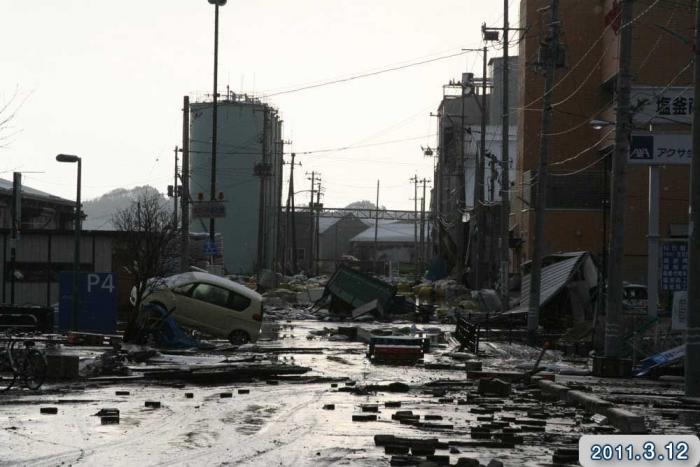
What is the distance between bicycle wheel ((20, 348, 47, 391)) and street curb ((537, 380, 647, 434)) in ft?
26.3

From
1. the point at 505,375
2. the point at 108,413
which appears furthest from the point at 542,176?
the point at 108,413

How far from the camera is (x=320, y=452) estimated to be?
40.5 ft

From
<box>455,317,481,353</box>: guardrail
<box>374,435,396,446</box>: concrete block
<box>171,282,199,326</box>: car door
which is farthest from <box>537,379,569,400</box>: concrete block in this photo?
<box>171,282,199,326</box>: car door

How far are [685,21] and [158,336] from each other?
33.4 m

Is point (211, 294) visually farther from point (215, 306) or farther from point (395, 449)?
point (395, 449)

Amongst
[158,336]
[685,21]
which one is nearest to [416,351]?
[158,336]

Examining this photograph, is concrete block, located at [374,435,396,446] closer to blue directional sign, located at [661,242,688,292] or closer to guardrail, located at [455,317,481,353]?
blue directional sign, located at [661,242,688,292]

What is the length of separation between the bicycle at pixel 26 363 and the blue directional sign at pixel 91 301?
45.6 ft

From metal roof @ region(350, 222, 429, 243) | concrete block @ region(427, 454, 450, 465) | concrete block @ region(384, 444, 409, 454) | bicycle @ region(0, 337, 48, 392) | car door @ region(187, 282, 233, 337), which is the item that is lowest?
concrete block @ region(384, 444, 409, 454)

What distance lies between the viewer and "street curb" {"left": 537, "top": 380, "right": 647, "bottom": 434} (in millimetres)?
14750

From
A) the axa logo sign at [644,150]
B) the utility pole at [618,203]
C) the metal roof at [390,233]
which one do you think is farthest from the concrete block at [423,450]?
the metal roof at [390,233]

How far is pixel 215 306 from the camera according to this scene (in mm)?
33375

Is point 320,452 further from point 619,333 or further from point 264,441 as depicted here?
point 619,333

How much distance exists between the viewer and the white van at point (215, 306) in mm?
33250
